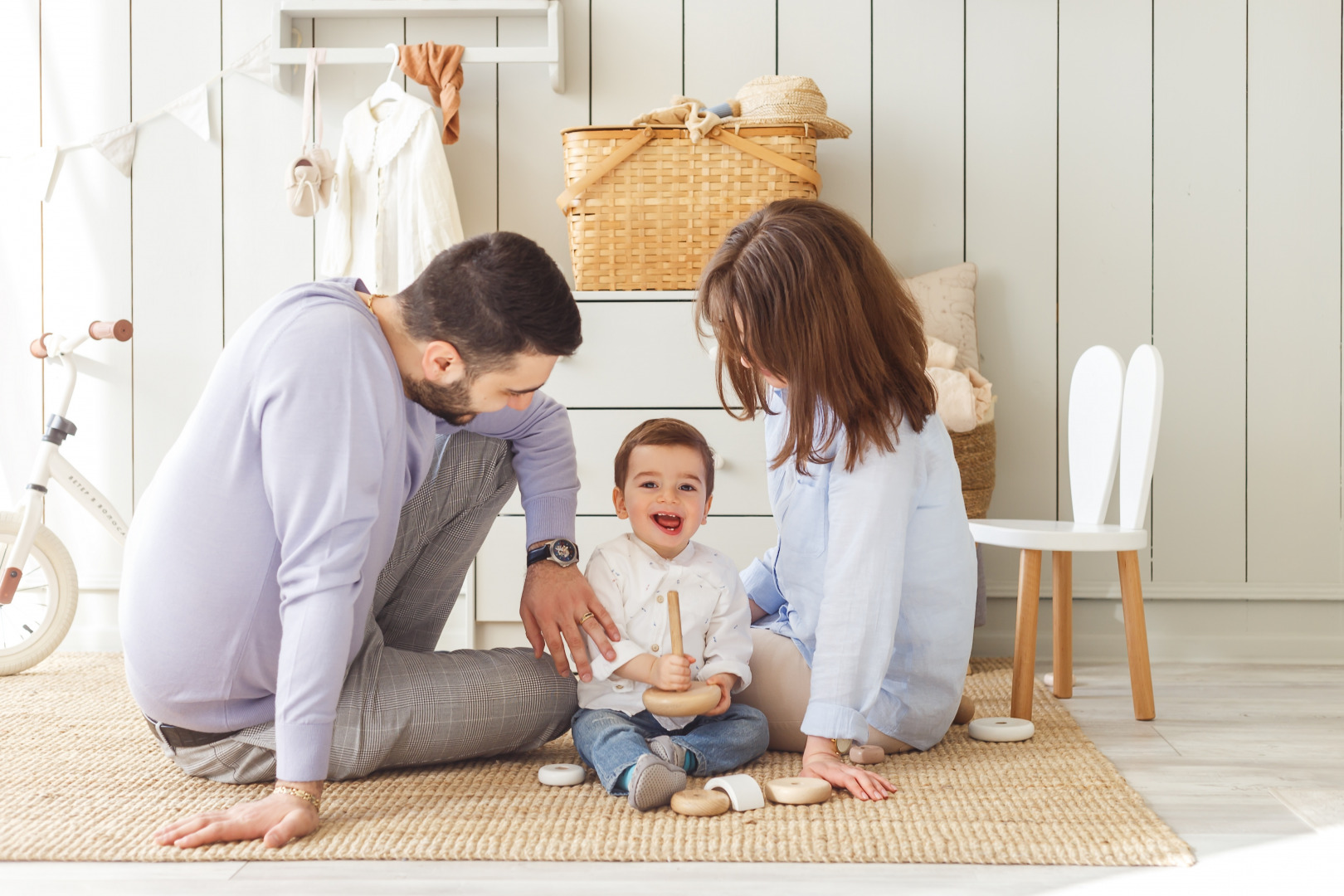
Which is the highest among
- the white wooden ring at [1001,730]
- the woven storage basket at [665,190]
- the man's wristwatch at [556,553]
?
the woven storage basket at [665,190]

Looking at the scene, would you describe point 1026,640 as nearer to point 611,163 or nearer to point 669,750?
point 669,750

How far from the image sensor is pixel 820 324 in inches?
49.3

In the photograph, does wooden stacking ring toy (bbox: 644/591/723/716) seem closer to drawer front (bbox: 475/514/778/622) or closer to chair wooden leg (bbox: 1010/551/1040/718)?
chair wooden leg (bbox: 1010/551/1040/718)

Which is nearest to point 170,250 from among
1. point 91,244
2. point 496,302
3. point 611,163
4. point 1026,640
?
point 91,244

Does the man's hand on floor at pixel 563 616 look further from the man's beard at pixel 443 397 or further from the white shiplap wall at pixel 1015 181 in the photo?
the white shiplap wall at pixel 1015 181

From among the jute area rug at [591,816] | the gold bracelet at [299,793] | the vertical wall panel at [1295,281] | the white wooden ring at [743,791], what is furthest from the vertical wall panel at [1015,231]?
the gold bracelet at [299,793]

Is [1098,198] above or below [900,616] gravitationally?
above

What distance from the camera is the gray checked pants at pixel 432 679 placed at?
1240 mm

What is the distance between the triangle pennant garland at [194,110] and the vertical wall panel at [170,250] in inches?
0.7

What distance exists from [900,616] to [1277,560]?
1.34m

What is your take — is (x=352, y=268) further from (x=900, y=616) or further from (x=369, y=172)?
(x=900, y=616)

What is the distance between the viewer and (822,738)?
1240mm

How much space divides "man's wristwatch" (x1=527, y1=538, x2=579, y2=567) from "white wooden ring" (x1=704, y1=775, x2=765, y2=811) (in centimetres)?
36

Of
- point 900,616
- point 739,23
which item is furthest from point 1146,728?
point 739,23
